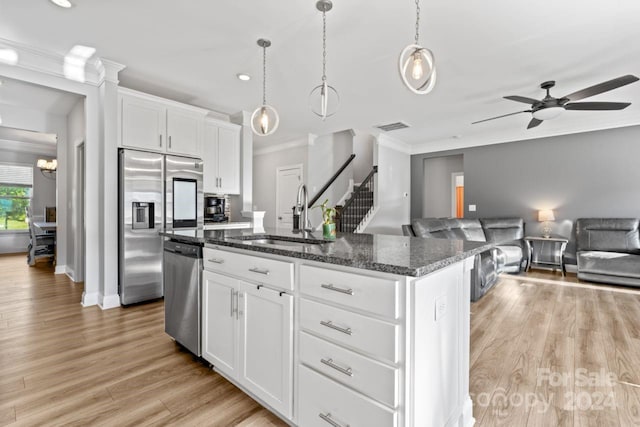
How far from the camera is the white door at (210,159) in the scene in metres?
4.68

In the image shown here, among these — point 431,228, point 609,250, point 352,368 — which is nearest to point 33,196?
point 431,228

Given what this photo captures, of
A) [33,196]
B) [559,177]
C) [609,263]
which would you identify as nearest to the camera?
[609,263]

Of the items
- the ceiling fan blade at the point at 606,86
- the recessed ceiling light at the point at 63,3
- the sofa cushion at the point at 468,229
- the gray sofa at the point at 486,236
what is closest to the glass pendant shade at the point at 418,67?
the ceiling fan blade at the point at 606,86

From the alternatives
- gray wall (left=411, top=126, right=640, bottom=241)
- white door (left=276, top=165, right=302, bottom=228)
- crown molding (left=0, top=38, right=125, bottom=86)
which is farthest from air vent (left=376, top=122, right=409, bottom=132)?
crown molding (left=0, top=38, right=125, bottom=86)

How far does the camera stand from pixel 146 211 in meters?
3.66

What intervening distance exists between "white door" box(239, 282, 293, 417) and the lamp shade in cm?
592

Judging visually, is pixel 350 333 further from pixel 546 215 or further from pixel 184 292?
pixel 546 215

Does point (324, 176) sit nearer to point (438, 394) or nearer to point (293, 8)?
point (293, 8)

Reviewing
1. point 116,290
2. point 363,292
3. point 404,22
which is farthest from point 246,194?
point 363,292

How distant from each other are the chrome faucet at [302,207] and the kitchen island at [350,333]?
691mm

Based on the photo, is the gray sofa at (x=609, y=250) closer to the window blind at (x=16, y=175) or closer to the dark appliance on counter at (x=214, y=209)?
the dark appliance on counter at (x=214, y=209)

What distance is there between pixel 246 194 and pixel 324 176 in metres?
2.67

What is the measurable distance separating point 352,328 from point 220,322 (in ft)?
3.54

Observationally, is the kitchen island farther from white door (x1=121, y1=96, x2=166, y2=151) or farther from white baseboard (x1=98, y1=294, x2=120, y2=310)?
white door (x1=121, y1=96, x2=166, y2=151)
